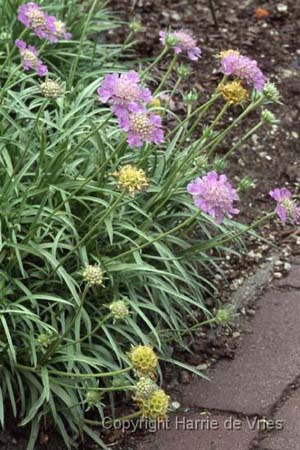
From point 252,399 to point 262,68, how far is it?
1.92 m

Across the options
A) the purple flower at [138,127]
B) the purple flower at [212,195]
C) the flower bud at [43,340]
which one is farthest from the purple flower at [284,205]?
the flower bud at [43,340]

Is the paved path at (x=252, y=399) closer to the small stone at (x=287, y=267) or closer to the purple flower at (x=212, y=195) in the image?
the small stone at (x=287, y=267)

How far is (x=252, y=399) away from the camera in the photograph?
110 inches

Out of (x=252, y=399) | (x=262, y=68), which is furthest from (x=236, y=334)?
(x=262, y=68)

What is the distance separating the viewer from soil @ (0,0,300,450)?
10.9 ft

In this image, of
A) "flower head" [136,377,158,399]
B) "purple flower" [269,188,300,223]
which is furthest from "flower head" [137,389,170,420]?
"purple flower" [269,188,300,223]

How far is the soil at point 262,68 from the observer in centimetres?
333

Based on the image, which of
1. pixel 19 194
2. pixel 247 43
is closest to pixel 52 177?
pixel 19 194

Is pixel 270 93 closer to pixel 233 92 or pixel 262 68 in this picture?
pixel 233 92

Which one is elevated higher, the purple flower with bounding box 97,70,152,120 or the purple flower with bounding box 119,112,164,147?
the purple flower with bounding box 97,70,152,120

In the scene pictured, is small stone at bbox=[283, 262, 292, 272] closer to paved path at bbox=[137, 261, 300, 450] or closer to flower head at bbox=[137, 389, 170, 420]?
paved path at bbox=[137, 261, 300, 450]

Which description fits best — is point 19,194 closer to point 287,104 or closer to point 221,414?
Answer: point 221,414

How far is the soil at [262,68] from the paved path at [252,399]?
0.25ft

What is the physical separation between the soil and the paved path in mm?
77
